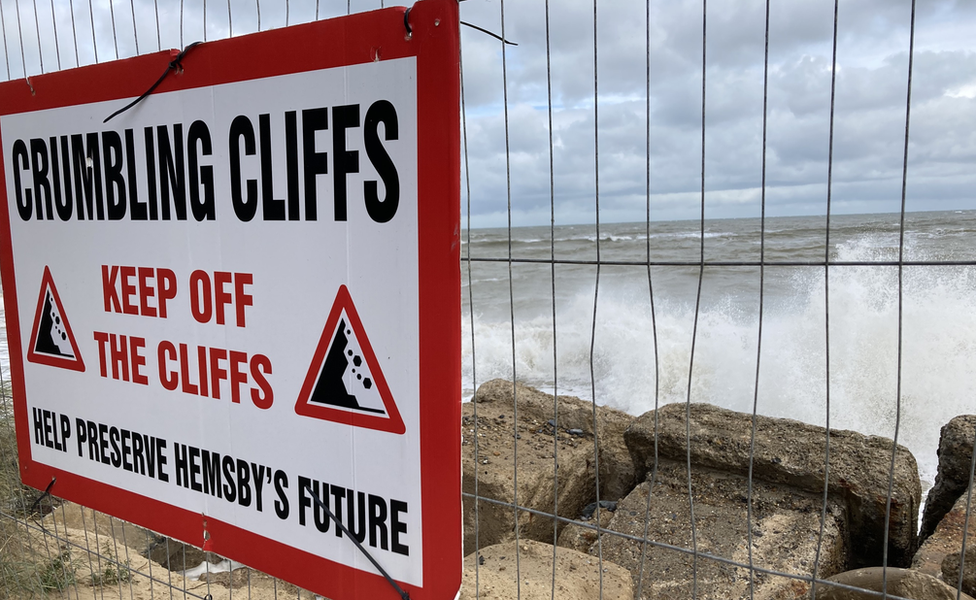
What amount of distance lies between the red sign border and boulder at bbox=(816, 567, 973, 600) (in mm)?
1251

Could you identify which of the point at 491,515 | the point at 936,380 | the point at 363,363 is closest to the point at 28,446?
the point at 363,363

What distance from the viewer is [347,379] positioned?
1391mm

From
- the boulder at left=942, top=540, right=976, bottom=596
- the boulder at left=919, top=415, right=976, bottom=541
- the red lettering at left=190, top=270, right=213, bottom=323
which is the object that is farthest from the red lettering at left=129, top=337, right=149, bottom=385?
the boulder at left=919, top=415, right=976, bottom=541

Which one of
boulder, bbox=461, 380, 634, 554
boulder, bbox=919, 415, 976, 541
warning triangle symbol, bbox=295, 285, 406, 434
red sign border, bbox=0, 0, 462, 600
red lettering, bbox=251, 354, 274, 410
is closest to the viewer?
red sign border, bbox=0, 0, 462, 600

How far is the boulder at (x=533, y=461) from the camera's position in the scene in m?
3.55

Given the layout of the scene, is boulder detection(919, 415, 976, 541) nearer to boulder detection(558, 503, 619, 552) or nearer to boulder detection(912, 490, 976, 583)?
boulder detection(912, 490, 976, 583)

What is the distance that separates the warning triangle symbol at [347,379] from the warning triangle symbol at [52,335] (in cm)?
97

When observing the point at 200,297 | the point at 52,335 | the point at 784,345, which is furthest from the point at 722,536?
the point at 784,345

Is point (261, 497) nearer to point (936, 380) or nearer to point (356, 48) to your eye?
point (356, 48)

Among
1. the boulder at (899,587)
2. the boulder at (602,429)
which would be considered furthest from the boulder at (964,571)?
Answer: the boulder at (602,429)

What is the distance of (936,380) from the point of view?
704 centimetres

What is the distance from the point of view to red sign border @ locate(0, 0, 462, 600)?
123cm

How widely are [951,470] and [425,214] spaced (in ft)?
11.6

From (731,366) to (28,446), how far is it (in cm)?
847
